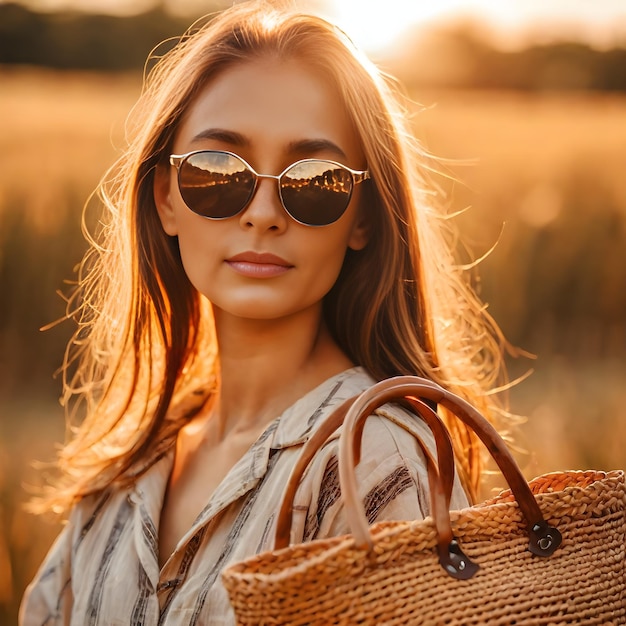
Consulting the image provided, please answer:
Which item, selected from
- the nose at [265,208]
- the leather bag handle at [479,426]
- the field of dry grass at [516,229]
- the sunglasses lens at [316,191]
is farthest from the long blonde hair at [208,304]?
the field of dry grass at [516,229]

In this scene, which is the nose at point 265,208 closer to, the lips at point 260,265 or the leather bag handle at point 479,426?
the lips at point 260,265

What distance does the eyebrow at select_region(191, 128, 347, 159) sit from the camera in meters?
2.03

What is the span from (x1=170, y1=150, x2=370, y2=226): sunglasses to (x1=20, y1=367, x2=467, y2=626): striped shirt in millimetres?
363

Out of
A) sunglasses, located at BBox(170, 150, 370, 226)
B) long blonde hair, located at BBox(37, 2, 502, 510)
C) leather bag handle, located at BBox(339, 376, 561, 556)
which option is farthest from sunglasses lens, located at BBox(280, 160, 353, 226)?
leather bag handle, located at BBox(339, 376, 561, 556)

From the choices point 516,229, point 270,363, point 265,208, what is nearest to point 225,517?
point 270,363

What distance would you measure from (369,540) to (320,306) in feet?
3.13

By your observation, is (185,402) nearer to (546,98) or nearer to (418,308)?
(418,308)

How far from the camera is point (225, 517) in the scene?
1956 millimetres

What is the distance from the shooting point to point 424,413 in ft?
5.31

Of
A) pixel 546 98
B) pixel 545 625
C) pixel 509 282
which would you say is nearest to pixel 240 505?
pixel 545 625

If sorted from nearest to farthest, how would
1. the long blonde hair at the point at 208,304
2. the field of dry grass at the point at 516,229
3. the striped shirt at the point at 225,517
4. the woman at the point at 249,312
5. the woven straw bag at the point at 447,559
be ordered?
the woven straw bag at the point at 447,559 < the striped shirt at the point at 225,517 < the woman at the point at 249,312 < the long blonde hair at the point at 208,304 < the field of dry grass at the point at 516,229

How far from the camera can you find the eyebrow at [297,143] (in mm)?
2031

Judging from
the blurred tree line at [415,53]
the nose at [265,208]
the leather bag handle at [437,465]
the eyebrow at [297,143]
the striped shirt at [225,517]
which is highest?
the blurred tree line at [415,53]

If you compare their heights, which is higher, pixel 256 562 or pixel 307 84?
pixel 307 84
